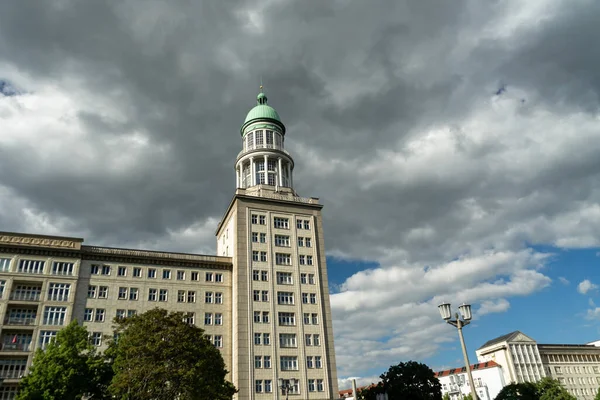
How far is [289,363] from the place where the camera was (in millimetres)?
60469

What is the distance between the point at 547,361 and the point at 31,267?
5267 inches

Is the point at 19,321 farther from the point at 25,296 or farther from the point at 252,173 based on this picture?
the point at 252,173

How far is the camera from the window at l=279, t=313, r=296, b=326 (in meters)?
62.7

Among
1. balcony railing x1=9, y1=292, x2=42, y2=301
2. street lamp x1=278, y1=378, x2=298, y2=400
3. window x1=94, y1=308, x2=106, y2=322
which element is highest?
balcony railing x1=9, y1=292, x2=42, y2=301

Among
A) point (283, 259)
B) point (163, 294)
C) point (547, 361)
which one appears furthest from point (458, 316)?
point (547, 361)

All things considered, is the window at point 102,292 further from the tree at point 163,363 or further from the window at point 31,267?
the tree at point 163,363

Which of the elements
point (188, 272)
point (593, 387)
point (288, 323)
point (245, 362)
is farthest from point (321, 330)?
point (593, 387)

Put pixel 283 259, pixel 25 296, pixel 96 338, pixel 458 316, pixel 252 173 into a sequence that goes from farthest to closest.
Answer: pixel 252 173 < pixel 283 259 < pixel 96 338 < pixel 25 296 < pixel 458 316

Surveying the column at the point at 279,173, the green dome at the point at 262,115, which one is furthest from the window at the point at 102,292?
the green dome at the point at 262,115

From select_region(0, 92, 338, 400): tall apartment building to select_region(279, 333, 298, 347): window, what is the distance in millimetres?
135

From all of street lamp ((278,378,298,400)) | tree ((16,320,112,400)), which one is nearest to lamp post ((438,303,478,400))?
street lamp ((278,378,298,400))

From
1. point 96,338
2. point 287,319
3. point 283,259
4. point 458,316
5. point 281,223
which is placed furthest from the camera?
point 281,223

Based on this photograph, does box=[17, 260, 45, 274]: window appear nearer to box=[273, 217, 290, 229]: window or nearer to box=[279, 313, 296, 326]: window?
box=[279, 313, 296, 326]: window

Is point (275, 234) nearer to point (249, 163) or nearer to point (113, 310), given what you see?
point (249, 163)
